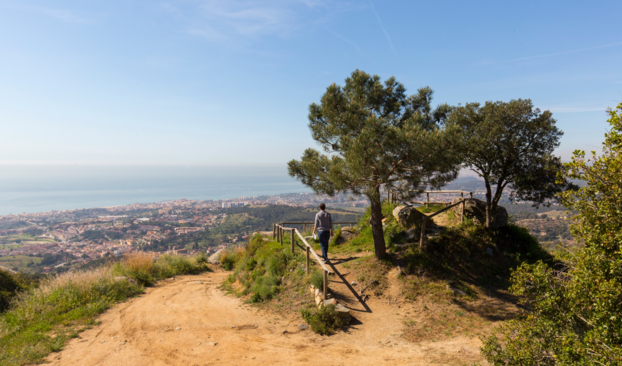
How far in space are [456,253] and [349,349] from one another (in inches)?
287

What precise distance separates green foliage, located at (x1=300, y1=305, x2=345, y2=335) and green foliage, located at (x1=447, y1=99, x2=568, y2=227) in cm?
825

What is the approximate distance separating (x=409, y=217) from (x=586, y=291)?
10327 mm

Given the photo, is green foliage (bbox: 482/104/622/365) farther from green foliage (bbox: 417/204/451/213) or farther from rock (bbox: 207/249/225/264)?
rock (bbox: 207/249/225/264)

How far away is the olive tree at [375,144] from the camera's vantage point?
841cm

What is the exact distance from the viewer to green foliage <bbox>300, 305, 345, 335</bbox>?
7.36 m

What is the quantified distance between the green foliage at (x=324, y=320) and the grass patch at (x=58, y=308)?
648cm

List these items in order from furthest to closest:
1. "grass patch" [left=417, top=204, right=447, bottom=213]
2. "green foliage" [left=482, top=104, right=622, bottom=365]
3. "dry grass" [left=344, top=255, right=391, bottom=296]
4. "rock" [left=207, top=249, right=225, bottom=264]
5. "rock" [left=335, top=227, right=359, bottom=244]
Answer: "rock" [left=207, top=249, right=225, bottom=264] < "grass patch" [left=417, top=204, right=447, bottom=213] < "rock" [left=335, top=227, right=359, bottom=244] < "dry grass" [left=344, top=255, right=391, bottom=296] < "green foliage" [left=482, top=104, right=622, bottom=365]

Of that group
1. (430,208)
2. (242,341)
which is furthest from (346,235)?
(242,341)

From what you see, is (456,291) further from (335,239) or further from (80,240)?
(80,240)

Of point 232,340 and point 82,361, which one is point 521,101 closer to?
point 232,340

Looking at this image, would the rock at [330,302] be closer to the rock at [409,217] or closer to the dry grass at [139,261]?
the rock at [409,217]

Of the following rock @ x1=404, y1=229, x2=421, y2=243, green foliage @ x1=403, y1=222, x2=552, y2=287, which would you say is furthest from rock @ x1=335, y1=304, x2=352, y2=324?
rock @ x1=404, y1=229, x2=421, y2=243

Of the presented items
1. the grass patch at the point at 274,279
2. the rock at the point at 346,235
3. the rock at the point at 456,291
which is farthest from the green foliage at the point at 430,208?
the grass patch at the point at 274,279

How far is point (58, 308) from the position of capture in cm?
914
